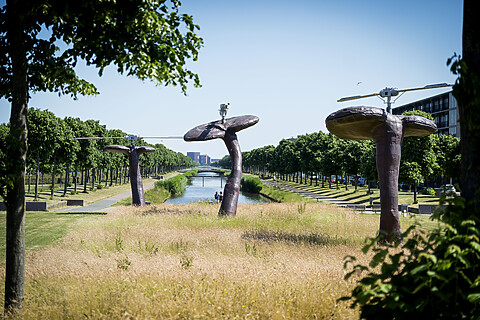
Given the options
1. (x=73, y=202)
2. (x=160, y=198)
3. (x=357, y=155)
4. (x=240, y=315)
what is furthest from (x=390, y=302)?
(x=357, y=155)

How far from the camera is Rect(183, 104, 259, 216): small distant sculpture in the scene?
51.6ft

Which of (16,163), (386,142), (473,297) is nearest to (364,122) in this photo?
(386,142)

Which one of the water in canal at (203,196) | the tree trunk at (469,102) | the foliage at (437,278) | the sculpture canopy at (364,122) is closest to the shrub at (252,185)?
the water in canal at (203,196)

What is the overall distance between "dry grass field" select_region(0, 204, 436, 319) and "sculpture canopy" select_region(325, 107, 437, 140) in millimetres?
3589

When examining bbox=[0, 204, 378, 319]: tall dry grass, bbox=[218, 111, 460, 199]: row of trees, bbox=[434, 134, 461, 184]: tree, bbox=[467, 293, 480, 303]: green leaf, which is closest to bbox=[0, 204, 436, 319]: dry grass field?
bbox=[0, 204, 378, 319]: tall dry grass

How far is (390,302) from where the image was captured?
9.30 ft

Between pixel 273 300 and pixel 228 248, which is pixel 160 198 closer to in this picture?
pixel 228 248

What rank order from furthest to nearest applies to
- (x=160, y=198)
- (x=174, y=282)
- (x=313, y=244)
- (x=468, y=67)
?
1. (x=160, y=198)
2. (x=313, y=244)
3. (x=174, y=282)
4. (x=468, y=67)

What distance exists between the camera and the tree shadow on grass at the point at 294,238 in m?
10.1

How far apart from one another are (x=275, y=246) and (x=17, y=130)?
676 centimetres

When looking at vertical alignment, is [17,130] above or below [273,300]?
above

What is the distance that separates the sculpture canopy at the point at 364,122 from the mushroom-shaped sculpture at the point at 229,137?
19.0 ft

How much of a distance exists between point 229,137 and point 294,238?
23.7 feet

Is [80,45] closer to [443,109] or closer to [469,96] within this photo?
[469,96]
